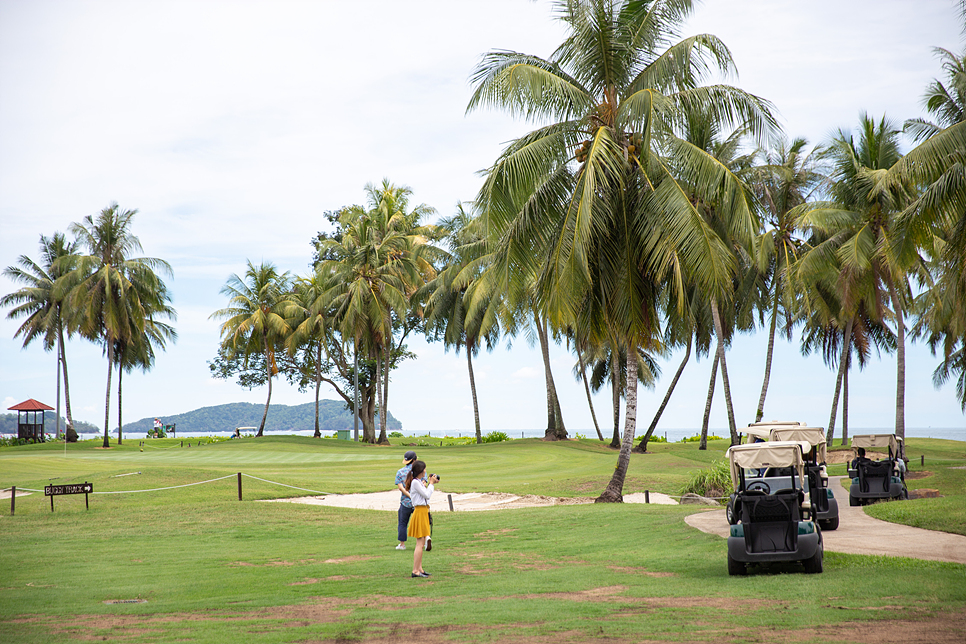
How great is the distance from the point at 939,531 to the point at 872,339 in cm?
3353

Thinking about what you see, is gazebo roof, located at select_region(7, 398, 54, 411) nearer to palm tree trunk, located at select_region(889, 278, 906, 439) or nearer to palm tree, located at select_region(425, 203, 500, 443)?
palm tree, located at select_region(425, 203, 500, 443)

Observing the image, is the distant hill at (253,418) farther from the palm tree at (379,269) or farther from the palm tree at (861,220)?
the palm tree at (861,220)

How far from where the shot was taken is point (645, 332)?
18.0m

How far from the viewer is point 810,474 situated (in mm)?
12961

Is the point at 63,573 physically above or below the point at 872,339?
below

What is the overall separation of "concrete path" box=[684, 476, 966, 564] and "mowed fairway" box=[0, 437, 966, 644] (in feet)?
2.21

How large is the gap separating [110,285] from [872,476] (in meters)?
40.6

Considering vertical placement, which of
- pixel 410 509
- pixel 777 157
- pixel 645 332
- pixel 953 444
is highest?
pixel 777 157

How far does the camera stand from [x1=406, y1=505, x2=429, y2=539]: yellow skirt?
Result: 10078 millimetres

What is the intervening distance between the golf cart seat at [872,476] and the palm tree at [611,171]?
548cm

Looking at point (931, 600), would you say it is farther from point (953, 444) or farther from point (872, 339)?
point (953, 444)

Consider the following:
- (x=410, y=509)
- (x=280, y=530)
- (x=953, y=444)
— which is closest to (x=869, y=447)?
(x=410, y=509)

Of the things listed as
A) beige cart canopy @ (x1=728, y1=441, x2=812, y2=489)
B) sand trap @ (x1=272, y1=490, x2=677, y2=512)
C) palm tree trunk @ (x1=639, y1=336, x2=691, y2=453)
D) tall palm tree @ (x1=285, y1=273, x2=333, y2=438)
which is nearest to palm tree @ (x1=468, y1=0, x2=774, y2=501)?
sand trap @ (x1=272, y1=490, x2=677, y2=512)

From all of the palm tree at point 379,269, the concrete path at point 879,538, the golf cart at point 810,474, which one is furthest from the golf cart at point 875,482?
the palm tree at point 379,269
